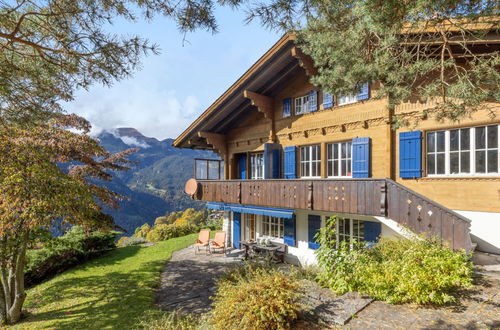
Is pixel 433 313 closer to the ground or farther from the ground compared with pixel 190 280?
farther from the ground

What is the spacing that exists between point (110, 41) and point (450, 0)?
6.21 m

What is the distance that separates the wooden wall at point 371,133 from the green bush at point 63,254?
28.9ft

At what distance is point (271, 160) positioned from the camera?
42.0 ft

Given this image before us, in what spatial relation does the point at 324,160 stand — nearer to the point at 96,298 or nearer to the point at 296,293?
the point at 296,293

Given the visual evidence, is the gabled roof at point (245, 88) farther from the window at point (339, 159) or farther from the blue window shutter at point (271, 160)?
the window at point (339, 159)

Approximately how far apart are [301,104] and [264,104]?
1.89 meters

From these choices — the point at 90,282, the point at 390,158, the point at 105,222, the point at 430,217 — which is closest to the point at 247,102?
the point at 390,158

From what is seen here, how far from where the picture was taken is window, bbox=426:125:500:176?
7492mm

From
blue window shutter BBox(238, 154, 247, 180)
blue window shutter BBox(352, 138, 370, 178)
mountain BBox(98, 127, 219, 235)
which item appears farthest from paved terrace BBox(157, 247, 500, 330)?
mountain BBox(98, 127, 219, 235)

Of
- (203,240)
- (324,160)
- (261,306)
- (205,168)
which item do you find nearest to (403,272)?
(261,306)

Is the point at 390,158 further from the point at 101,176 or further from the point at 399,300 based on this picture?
the point at 101,176

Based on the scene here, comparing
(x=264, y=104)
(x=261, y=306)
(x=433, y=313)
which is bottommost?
(x=433, y=313)

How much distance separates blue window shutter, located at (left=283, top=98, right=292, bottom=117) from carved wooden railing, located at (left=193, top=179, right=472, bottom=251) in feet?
12.8

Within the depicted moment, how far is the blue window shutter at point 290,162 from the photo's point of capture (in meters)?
12.4
